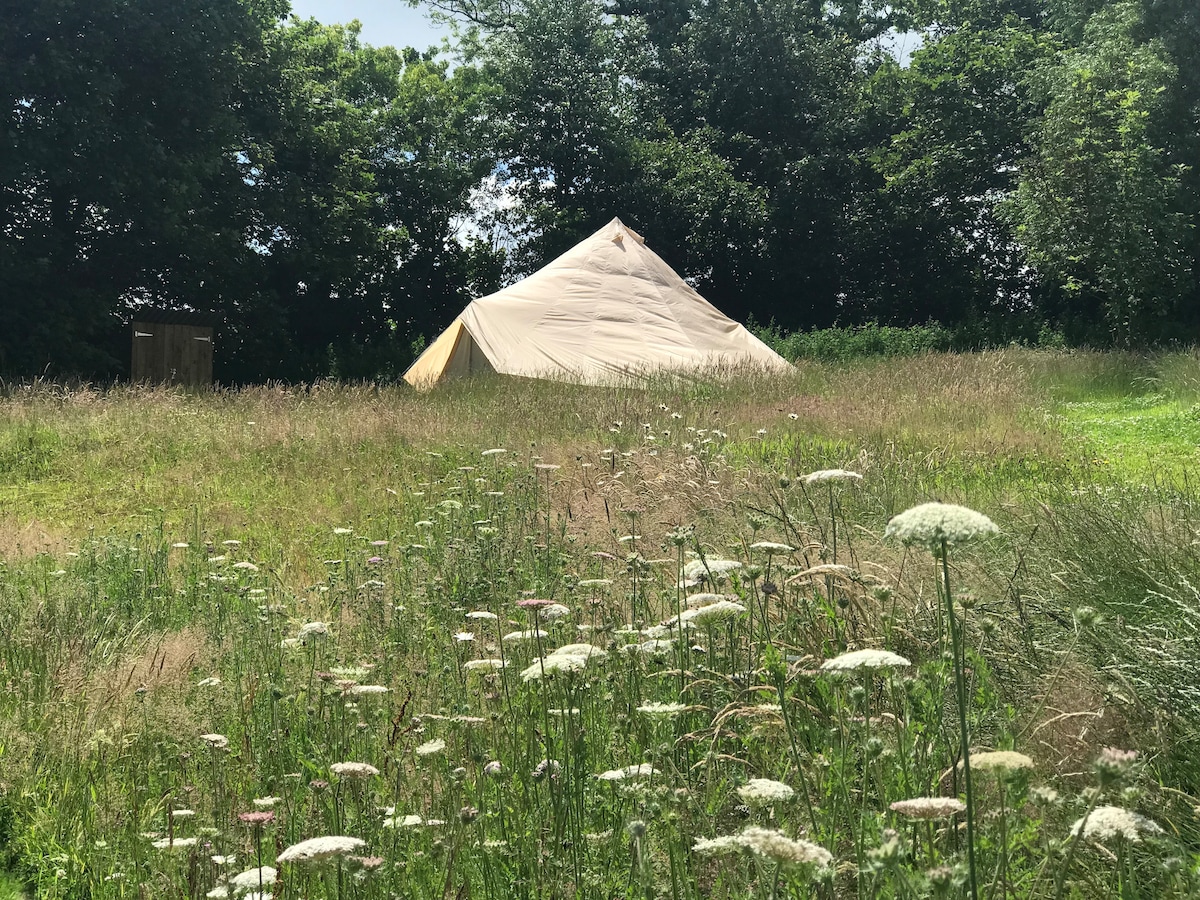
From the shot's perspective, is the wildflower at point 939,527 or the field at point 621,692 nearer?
the wildflower at point 939,527

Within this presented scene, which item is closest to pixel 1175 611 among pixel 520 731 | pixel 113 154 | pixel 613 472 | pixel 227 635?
pixel 520 731

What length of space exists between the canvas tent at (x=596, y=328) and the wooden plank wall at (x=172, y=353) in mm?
4996

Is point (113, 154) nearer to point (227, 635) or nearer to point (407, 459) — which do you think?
point (407, 459)

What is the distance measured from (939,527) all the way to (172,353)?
68.9 ft

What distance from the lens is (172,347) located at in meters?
20.5

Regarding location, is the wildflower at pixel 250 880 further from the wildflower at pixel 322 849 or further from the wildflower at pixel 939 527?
the wildflower at pixel 939 527

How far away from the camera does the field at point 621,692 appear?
196 cm

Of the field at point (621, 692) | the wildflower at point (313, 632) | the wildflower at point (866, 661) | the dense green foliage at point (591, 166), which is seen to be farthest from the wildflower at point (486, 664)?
→ the dense green foliage at point (591, 166)

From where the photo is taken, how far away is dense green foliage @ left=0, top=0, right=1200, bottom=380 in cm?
2083

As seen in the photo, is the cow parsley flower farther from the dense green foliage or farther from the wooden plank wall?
the dense green foliage

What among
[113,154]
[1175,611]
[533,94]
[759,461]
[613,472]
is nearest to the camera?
[1175,611]

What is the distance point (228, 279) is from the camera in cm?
2408

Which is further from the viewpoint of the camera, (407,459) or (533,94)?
(533,94)

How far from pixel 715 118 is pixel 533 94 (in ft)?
20.2
